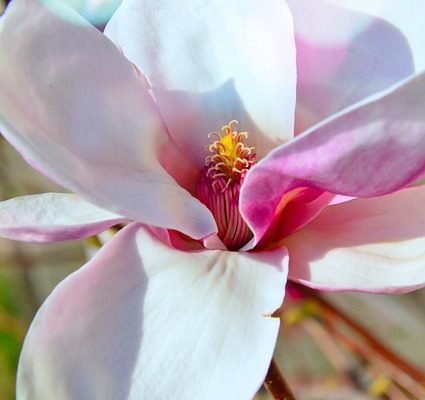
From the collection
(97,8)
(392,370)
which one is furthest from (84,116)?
(392,370)

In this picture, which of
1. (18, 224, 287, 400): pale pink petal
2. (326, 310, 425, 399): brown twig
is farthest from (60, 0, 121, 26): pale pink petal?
(326, 310, 425, 399): brown twig

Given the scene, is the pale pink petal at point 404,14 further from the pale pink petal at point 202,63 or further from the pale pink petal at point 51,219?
the pale pink petal at point 51,219

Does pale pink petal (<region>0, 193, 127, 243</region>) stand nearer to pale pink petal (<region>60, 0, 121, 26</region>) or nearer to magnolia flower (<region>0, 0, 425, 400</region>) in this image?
magnolia flower (<region>0, 0, 425, 400</region>)

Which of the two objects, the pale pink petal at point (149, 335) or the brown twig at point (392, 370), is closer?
the pale pink petal at point (149, 335)

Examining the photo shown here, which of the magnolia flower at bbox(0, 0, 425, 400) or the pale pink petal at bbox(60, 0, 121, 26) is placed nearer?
the magnolia flower at bbox(0, 0, 425, 400)

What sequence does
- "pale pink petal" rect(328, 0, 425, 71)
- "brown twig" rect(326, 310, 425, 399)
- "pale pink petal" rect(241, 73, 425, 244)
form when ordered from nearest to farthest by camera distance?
"pale pink petal" rect(241, 73, 425, 244), "pale pink petal" rect(328, 0, 425, 71), "brown twig" rect(326, 310, 425, 399)

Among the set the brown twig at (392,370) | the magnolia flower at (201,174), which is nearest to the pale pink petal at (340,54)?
the magnolia flower at (201,174)

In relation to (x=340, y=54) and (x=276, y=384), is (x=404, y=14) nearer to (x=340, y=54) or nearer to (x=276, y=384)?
(x=340, y=54)
